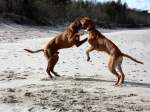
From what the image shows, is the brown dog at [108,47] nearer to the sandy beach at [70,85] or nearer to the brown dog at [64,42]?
the brown dog at [64,42]

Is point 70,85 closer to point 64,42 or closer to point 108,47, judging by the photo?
point 108,47

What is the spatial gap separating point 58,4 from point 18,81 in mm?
33078

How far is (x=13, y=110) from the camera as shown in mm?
8516

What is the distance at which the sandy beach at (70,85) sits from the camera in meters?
8.91

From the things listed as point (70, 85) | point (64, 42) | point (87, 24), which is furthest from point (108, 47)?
point (70, 85)

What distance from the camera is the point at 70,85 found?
10797mm

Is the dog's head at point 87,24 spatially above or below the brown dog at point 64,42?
above

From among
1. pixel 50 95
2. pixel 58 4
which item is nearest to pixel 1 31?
pixel 50 95

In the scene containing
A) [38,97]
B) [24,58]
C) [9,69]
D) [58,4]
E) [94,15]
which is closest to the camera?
[38,97]

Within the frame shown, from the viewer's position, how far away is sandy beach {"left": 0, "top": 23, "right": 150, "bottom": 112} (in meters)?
8.91

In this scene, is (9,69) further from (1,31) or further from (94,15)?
(94,15)

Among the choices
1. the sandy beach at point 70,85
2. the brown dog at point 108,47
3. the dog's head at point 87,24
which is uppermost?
the dog's head at point 87,24

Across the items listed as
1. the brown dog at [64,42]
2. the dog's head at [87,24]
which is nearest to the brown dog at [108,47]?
the dog's head at [87,24]

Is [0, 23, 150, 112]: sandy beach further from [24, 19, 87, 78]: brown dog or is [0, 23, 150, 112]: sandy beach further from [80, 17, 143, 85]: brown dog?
[24, 19, 87, 78]: brown dog
